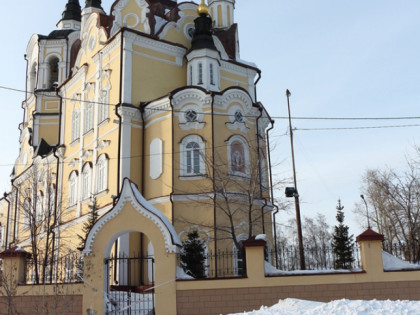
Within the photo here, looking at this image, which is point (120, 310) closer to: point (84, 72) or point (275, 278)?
point (275, 278)

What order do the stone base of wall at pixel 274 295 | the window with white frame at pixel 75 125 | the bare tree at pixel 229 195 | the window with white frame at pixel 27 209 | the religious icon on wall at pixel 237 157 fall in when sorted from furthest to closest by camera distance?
the window with white frame at pixel 75 125
the religious icon on wall at pixel 237 157
the window with white frame at pixel 27 209
the bare tree at pixel 229 195
the stone base of wall at pixel 274 295

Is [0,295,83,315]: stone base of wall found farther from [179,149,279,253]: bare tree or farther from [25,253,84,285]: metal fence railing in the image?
[179,149,279,253]: bare tree

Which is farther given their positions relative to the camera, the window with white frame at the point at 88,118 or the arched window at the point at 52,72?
the arched window at the point at 52,72

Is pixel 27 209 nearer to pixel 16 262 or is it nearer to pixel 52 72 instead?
pixel 52 72

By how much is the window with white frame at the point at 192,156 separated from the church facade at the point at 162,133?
0.04m

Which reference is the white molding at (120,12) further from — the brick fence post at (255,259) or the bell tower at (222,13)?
the brick fence post at (255,259)

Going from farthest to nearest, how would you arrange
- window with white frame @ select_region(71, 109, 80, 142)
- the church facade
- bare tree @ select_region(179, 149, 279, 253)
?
1. window with white frame @ select_region(71, 109, 80, 142)
2. the church facade
3. bare tree @ select_region(179, 149, 279, 253)

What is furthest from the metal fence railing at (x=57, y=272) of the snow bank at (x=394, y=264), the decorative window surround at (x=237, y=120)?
the decorative window surround at (x=237, y=120)

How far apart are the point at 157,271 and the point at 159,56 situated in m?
13.6

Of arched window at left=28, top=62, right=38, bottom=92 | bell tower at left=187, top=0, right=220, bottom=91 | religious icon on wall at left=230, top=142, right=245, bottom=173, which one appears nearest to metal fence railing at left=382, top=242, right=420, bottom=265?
religious icon on wall at left=230, top=142, right=245, bottom=173

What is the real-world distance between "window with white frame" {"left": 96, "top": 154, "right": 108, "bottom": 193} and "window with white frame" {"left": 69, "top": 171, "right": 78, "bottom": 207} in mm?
2842

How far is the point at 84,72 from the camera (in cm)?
2619

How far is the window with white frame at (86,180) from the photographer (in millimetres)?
24031

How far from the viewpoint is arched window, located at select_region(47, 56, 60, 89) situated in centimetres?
3253
